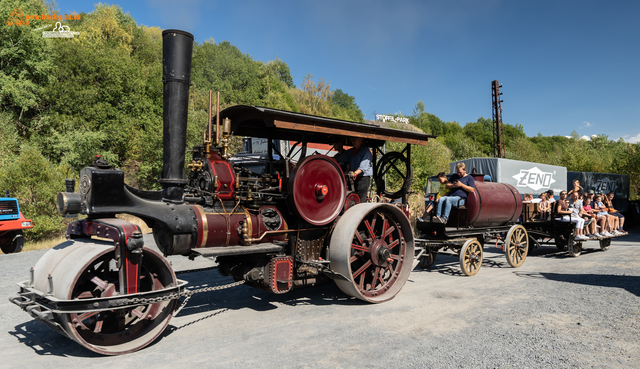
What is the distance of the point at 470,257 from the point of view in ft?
24.7

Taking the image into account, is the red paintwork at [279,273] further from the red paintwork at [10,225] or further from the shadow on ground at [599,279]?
the red paintwork at [10,225]

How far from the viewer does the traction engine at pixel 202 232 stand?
365cm

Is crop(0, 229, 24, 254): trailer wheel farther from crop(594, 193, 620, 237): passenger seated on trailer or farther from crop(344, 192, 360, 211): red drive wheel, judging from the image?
crop(594, 193, 620, 237): passenger seated on trailer

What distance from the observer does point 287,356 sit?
12.1ft

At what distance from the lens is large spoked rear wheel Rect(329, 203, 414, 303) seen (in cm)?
526

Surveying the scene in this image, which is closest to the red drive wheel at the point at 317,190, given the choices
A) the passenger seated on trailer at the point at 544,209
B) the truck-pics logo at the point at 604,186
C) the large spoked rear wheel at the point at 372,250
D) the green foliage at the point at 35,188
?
the large spoked rear wheel at the point at 372,250

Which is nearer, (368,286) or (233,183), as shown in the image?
(233,183)

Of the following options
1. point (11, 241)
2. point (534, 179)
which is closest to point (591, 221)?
point (534, 179)

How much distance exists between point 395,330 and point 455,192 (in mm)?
4135

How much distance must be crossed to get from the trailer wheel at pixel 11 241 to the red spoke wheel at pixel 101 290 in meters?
9.33

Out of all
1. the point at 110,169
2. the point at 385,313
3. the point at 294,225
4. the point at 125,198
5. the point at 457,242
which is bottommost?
the point at 385,313

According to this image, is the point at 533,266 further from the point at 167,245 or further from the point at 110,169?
the point at 110,169

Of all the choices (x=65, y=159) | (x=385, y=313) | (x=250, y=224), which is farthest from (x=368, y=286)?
(x=65, y=159)

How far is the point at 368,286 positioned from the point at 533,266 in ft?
15.8
